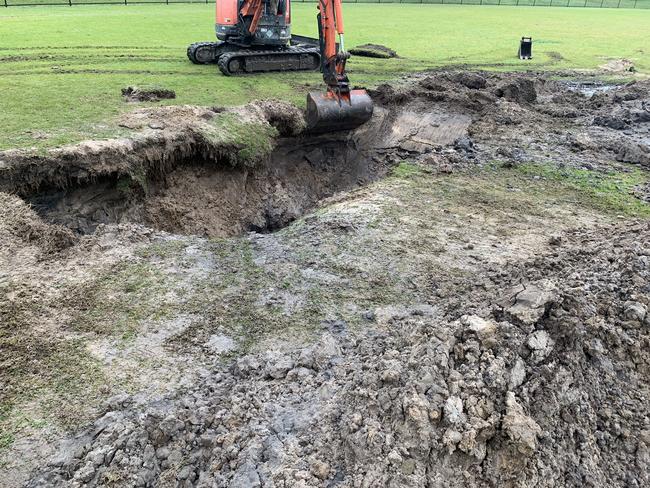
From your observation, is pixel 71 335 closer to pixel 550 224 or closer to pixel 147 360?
pixel 147 360

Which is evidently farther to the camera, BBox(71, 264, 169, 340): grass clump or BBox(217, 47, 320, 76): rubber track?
BBox(217, 47, 320, 76): rubber track

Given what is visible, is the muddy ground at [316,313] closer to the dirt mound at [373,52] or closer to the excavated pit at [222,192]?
the excavated pit at [222,192]

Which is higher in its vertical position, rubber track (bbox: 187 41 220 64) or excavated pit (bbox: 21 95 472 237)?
rubber track (bbox: 187 41 220 64)

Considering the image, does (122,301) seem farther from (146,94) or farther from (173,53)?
(173,53)

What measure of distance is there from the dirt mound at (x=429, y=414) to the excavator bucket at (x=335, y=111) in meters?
5.59

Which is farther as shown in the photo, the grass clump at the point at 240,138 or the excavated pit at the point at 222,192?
the grass clump at the point at 240,138

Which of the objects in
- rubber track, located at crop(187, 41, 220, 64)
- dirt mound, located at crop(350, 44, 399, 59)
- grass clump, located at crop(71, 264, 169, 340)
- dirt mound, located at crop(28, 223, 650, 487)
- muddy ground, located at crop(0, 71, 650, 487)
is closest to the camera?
dirt mound, located at crop(28, 223, 650, 487)

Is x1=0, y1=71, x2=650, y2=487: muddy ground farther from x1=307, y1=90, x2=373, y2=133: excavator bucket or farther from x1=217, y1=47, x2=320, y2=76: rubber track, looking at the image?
x1=217, y1=47, x2=320, y2=76: rubber track

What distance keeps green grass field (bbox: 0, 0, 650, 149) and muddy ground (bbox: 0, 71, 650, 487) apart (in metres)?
1.46

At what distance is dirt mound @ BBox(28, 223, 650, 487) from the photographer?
305 centimetres

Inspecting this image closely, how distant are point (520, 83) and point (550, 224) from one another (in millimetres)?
6609

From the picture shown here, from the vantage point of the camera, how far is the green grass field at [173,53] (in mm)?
8709

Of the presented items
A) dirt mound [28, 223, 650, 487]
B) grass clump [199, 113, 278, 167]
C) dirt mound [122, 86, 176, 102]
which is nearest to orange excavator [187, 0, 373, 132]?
grass clump [199, 113, 278, 167]

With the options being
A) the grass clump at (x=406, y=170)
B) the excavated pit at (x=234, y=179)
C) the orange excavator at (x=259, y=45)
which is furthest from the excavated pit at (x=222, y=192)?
the orange excavator at (x=259, y=45)
